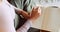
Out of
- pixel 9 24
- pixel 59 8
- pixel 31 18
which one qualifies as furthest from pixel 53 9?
pixel 9 24

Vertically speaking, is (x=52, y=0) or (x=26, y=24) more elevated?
(x=52, y=0)

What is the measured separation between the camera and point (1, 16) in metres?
0.42

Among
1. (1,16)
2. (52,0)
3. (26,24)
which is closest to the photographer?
(1,16)

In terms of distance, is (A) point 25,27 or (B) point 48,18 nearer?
(A) point 25,27

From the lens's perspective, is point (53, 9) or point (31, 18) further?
point (53, 9)

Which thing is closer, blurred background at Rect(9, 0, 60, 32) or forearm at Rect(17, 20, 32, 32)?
forearm at Rect(17, 20, 32, 32)

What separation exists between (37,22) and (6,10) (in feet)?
1.08

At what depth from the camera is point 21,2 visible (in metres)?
0.65

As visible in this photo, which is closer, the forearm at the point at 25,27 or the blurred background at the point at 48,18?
the forearm at the point at 25,27

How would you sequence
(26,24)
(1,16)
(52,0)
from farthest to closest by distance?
(52,0) < (26,24) < (1,16)

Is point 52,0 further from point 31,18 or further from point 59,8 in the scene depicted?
point 31,18

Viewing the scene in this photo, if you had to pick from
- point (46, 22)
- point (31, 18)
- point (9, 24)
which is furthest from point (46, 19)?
point (9, 24)

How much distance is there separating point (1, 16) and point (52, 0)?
21.1 inches

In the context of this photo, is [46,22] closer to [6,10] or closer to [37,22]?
[37,22]
